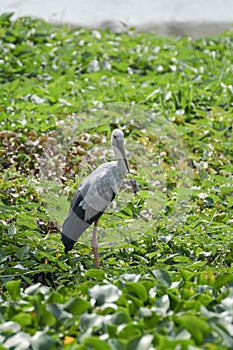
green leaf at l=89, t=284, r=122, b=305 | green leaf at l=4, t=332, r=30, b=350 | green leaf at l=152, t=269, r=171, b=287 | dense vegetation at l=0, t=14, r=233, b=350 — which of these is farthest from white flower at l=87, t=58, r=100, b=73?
green leaf at l=4, t=332, r=30, b=350

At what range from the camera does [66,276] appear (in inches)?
149

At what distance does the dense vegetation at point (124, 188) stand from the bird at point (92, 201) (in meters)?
0.13

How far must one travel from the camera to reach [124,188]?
4363 millimetres

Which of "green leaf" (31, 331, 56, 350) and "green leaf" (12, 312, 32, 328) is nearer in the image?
"green leaf" (31, 331, 56, 350)

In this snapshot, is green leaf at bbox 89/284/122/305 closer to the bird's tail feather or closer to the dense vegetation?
the dense vegetation

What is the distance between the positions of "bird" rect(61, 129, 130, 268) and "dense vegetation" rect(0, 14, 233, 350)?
0.42 feet

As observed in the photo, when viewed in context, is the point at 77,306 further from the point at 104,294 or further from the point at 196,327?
the point at 196,327

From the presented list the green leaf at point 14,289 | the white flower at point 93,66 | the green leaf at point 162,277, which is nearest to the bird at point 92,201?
the green leaf at point 162,277

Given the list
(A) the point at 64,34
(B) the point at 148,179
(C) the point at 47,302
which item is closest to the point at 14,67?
(A) the point at 64,34

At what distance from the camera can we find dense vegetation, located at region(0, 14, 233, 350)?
2.56 m

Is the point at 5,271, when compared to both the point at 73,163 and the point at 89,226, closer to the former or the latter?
the point at 89,226

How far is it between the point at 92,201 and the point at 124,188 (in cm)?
61

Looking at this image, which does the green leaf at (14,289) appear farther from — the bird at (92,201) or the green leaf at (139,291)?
the bird at (92,201)

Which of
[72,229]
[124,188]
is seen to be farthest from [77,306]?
[124,188]
